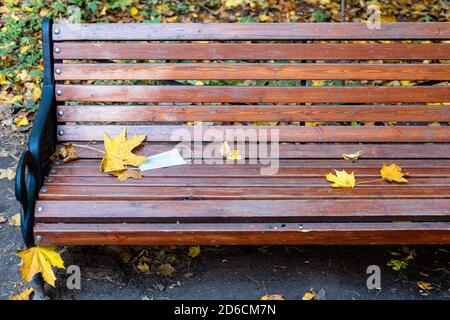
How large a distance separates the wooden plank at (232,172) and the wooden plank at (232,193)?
0.53ft

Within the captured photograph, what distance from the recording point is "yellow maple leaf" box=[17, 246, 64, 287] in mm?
2389

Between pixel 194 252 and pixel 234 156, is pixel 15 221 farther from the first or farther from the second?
pixel 234 156

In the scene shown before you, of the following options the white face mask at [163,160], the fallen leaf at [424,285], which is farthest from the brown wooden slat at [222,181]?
the fallen leaf at [424,285]

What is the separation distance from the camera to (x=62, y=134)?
2932 millimetres

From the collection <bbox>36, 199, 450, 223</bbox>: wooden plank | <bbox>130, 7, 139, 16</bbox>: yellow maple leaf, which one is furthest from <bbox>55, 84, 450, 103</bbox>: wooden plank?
<bbox>130, 7, 139, 16</bbox>: yellow maple leaf

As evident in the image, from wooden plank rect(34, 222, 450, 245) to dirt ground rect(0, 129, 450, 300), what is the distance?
0.42m

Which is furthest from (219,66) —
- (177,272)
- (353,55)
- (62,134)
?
(177,272)

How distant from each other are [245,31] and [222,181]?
0.86 m

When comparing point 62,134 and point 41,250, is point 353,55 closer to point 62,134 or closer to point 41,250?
point 62,134

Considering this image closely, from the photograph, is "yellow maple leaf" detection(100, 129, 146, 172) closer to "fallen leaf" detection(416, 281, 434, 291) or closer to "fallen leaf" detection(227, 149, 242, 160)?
"fallen leaf" detection(227, 149, 242, 160)

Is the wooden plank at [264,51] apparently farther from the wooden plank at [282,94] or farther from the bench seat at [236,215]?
the bench seat at [236,215]

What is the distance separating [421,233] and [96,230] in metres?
1.44

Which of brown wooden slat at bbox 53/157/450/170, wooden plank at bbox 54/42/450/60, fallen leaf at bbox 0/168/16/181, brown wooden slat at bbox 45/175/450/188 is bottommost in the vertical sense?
fallen leaf at bbox 0/168/16/181
